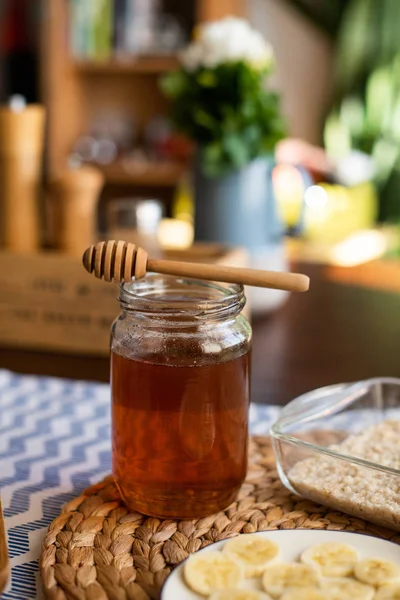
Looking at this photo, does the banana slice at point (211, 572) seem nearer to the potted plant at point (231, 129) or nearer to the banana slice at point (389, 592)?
the banana slice at point (389, 592)

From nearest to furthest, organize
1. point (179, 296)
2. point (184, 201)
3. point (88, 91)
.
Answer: point (179, 296) < point (184, 201) < point (88, 91)

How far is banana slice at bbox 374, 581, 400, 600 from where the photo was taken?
1.52 feet

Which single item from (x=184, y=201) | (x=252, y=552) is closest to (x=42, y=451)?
(x=252, y=552)

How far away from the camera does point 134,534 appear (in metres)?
0.57

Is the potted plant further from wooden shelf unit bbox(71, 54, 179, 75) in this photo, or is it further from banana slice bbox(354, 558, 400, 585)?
wooden shelf unit bbox(71, 54, 179, 75)

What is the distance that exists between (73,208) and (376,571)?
0.84 m

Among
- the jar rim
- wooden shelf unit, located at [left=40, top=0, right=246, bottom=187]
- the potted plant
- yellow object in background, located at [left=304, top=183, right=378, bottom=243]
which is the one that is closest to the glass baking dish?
the jar rim

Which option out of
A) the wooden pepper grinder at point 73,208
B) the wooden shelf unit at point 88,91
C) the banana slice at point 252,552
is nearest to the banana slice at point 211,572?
the banana slice at point 252,552

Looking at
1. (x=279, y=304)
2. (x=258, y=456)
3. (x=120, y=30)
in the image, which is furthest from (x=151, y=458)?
(x=120, y=30)

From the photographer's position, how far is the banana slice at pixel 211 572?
469 mm

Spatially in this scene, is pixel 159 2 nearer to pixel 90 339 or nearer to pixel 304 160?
pixel 304 160

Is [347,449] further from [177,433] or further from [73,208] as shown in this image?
[73,208]

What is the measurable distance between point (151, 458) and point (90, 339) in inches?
→ 21.0

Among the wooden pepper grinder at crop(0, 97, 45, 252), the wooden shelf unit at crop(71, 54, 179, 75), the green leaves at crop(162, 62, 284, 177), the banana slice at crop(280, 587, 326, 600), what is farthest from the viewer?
the wooden shelf unit at crop(71, 54, 179, 75)
